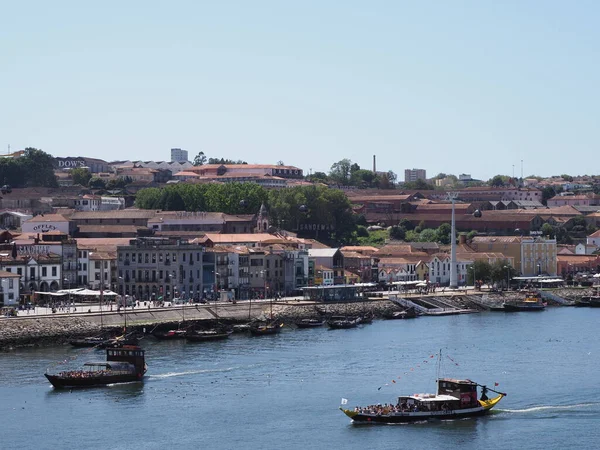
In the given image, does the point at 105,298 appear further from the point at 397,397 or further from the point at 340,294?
the point at 397,397

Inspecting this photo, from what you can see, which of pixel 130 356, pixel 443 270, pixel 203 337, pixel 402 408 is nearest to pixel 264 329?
pixel 203 337

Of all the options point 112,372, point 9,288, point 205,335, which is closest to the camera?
point 112,372

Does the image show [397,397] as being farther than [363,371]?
No

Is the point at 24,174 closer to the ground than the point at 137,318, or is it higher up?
higher up

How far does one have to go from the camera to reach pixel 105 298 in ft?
297

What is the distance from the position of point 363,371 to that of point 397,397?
8065 mm

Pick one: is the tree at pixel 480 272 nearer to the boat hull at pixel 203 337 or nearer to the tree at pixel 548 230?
the tree at pixel 548 230

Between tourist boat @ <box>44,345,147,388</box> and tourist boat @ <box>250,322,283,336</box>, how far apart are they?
1921 cm

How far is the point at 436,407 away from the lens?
52969 mm

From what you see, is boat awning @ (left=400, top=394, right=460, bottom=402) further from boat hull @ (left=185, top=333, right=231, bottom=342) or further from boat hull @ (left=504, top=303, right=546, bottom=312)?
boat hull @ (left=504, top=303, right=546, bottom=312)

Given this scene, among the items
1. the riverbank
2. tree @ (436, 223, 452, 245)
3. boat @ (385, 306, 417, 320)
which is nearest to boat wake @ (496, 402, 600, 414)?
the riverbank

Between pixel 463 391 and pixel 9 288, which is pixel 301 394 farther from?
pixel 9 288

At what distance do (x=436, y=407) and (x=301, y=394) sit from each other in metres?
6.65

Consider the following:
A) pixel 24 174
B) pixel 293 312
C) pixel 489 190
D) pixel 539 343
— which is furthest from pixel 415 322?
pixel 489 190
